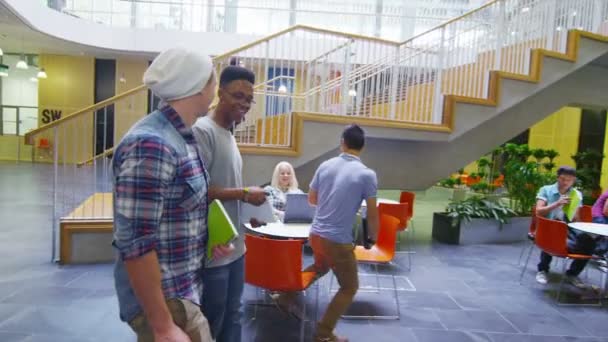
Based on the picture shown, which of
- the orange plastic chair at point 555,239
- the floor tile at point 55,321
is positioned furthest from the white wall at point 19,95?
the orange plastic chair at point 555,239

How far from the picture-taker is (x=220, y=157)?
1.94 m

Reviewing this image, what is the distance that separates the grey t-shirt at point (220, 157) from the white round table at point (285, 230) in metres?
1.31

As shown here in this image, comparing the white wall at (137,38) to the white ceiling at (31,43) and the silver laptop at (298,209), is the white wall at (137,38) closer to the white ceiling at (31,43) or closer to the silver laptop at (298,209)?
the white ceiling at (31,43)

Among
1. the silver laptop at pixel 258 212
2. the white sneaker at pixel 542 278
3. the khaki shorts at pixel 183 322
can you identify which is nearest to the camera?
the khaki shorts at pixel 183 322

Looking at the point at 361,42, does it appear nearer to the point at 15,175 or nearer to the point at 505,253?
the point at 505,253

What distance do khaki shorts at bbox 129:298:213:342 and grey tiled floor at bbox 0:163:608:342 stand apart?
1984 mm

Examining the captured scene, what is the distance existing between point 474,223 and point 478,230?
0.14m

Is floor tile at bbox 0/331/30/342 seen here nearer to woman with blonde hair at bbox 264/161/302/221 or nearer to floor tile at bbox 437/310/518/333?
woman with blonde hair at bbox 264/161/302/221

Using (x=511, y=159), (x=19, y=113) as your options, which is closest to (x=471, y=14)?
(x=511, y=159)

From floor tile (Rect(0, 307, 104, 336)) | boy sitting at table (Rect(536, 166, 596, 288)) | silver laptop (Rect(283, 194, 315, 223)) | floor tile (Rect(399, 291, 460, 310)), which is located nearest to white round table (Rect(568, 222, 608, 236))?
boy sitting at table (Rect(536, 166, 596, 288))

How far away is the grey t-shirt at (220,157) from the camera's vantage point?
1.90 meters

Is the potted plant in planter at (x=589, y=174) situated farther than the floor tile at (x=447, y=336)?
Yes

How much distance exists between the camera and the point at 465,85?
19.1 ft

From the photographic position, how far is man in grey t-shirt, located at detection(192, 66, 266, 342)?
6.14 feet
